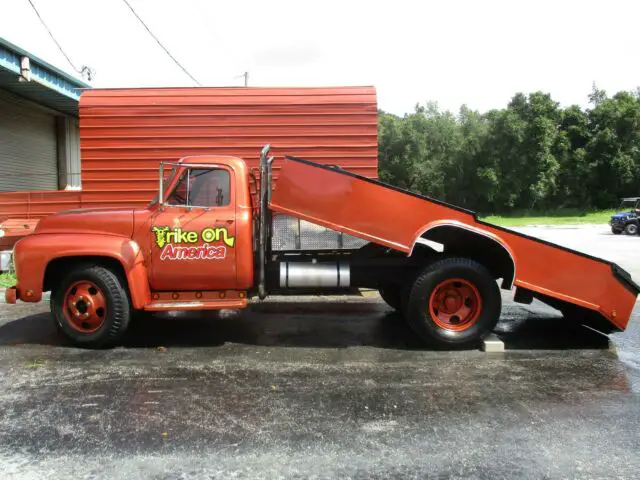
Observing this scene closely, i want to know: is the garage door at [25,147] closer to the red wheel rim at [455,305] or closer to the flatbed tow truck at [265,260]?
the flatbed tow truck at [265,260]

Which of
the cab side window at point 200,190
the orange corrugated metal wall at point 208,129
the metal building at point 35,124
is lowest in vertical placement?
the cab side window at point 200,190

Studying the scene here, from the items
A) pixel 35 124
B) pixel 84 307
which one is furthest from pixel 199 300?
pixel 35 124

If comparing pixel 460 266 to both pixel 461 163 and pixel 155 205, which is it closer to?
pixel 155 205

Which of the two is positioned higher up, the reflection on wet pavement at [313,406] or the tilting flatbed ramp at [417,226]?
the tilting flatbed ramp at [417,226]

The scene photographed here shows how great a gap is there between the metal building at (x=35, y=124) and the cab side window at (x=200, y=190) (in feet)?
28.2

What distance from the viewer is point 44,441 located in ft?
11.3

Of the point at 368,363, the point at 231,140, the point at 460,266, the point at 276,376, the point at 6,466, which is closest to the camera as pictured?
the point at 6,466

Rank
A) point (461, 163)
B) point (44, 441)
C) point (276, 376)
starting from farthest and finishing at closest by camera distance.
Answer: point (461, 163) → point (276, 376) → point (44, 441)

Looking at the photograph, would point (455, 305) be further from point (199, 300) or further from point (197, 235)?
point (197, 235)

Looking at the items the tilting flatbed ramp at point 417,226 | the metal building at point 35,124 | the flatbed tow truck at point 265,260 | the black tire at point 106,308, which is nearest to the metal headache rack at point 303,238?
the flatbed tow truck at point 265,260

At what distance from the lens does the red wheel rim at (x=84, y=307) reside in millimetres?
5465

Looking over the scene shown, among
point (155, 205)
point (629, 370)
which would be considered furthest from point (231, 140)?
point (629, 370)

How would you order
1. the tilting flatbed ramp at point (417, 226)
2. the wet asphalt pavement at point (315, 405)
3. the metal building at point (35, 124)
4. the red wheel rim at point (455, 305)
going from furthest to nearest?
the metal building at point (35, 124)
the red wheel rim at point (455, 305)
the tilting flatbed ramp at point (417, 226)
the wet asphalt pavement at point (315, 405)

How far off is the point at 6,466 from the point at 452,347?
163 inches
